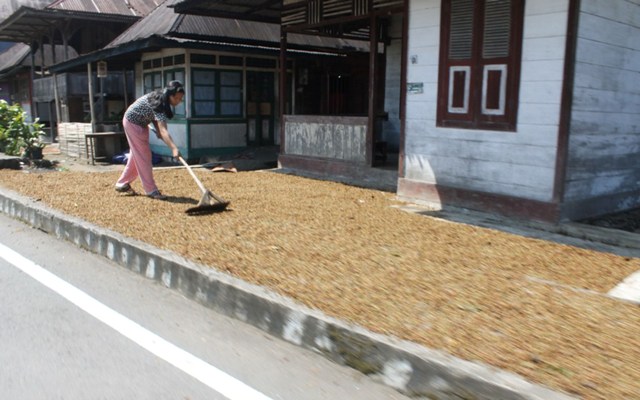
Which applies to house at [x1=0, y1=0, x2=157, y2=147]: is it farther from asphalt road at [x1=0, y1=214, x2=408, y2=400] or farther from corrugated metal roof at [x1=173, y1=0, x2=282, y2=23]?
asphalt road at [x1=0, y1=214, x2=408, y2=400]

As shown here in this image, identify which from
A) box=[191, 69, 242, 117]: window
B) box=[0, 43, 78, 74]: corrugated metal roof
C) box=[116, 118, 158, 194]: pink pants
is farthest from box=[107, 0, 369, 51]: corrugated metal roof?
box=[0, 43, 78, 74]: corrugated metal roof

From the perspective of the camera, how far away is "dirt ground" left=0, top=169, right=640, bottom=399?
10.9ft

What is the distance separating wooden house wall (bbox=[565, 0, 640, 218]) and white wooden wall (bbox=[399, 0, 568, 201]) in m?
0.28

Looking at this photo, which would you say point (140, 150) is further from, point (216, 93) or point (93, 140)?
point (93, 140)

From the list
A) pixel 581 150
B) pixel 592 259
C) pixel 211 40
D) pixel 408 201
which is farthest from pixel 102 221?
pixel 211 40

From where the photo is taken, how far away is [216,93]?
15016 millimetres

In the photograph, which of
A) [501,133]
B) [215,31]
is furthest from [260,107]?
[501,133]

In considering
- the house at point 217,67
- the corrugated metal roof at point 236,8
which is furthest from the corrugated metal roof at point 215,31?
the corrugated metal roof at point 236,8

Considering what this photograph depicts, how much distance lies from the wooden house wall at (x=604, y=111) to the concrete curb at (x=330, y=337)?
4.53 m

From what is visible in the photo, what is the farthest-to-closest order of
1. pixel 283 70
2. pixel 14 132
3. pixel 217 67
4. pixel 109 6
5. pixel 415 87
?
1. pixel 109 6
2. pixel 217 67
3. pixel 14 132
4. pixel 283 70
5. pixel 415 87

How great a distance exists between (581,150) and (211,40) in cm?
1042

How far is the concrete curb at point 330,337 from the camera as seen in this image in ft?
9.73

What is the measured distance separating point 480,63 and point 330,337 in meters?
5.26

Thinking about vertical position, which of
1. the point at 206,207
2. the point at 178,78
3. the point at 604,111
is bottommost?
the point at 206,207
